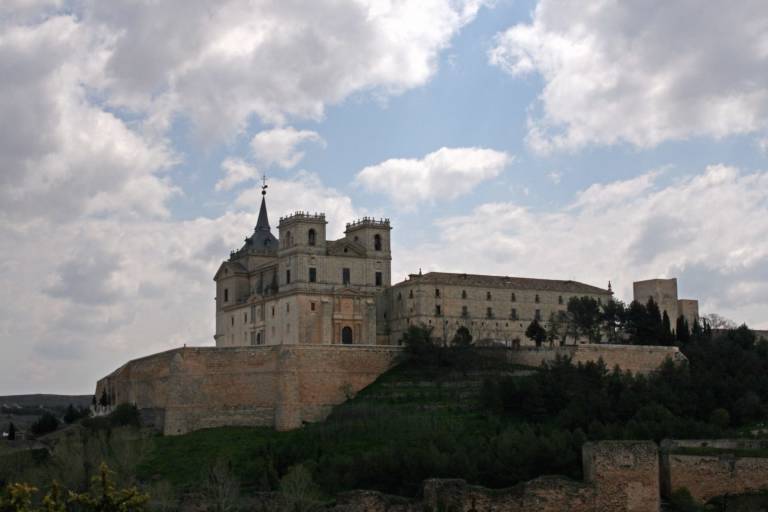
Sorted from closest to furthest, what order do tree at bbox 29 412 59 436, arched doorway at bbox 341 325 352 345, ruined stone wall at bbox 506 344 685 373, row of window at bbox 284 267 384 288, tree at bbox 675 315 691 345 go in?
ruined stone wall at bbox 506 344 685 373 < tree at bbox 29 412 59 436 < tree at bbox 675 315 691 345 < arched doorway at bbox 341 325 352 345 < row of window at bbox 284 267 384 288

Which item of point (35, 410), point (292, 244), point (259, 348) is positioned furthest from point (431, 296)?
point (35, 410)

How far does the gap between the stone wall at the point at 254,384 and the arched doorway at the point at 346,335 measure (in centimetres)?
631

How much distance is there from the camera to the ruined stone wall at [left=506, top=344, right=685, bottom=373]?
1973 inches

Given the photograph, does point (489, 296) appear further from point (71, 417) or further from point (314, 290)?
point (71, 417)

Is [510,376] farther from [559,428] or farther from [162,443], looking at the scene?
[162,443]

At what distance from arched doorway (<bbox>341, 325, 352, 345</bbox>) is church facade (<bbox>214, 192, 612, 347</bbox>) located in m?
0.04

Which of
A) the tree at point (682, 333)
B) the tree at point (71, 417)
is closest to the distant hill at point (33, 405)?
the tree at point (71, 417)

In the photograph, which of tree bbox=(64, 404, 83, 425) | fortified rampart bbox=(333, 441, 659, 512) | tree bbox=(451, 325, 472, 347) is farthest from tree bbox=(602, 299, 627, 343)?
fortified rampart bbox=(333, 441, 659, 512)

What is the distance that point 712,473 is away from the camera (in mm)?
34188

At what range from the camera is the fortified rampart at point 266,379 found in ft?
158

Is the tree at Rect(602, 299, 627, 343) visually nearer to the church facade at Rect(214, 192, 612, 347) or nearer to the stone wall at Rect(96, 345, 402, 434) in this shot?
the church facade at Rect(214, 192, 612, 347)

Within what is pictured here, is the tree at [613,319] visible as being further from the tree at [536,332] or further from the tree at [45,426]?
the tree at [45,426]

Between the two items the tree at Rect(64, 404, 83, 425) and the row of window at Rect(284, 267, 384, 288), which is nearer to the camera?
the tree at Rect(64, 404, 83, 425)

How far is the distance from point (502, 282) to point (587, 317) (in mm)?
4865
